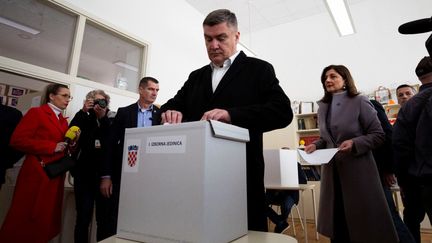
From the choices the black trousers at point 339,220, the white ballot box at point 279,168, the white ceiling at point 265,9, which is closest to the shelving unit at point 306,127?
the white ballot box at point 279,168

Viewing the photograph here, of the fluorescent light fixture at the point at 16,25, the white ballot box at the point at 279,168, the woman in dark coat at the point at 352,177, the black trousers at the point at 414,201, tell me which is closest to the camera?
the black trousers at the point at 414,201

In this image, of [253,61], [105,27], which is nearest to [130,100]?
[105,27]

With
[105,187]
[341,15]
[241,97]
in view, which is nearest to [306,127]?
[341,15]

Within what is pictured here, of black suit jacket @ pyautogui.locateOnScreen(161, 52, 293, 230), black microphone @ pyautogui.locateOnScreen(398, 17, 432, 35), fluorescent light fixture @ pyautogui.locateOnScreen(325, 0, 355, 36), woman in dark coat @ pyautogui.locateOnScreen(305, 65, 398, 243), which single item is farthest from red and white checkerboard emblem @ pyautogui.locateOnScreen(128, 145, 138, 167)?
fluorescent light fixture @ pyautogui.locateOnScreen(325, 0, 355, 36)

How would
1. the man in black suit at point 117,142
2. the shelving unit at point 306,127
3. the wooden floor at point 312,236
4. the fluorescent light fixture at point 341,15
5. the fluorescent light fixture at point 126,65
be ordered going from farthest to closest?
the shelving unit at point 306,127, the fluorescent light fixture at point 126,65, the fluorescent light fixture at point 341,15, the wooden floor at point 312,236, the man in black suit at point 117,142

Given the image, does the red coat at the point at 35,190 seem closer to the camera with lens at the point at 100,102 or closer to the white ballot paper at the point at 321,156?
the camera with lens at the point at 100,102

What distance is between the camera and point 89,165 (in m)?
1.94

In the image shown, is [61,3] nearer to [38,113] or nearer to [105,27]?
[105,27]

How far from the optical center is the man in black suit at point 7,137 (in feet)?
5.53

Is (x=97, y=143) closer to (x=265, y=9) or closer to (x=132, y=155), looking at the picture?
(x=132, y=155)

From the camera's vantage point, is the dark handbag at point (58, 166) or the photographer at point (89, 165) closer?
the dark handbag at point (58, 166)

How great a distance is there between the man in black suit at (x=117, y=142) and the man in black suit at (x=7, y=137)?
0.58 metres

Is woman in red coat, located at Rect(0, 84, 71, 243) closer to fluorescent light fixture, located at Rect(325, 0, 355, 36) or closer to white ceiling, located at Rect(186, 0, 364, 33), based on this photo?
fluorescent light fixture, located at Rect(325, 0, 355, 36)

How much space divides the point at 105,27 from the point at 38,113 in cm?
148
